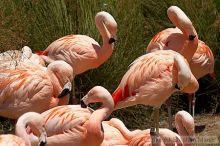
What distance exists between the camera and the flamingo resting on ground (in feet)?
29.2

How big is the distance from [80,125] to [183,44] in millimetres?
2607

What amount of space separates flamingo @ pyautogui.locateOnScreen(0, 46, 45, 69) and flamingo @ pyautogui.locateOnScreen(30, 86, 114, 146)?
3.35ft

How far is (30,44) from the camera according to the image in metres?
9.50

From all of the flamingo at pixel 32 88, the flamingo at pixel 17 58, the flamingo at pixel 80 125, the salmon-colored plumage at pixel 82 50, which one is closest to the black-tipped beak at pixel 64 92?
the flamingo at pixel 32 88

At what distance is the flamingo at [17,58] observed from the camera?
7.74 m

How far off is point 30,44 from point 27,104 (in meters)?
1.87

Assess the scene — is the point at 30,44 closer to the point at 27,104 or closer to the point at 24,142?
the point at 27,104

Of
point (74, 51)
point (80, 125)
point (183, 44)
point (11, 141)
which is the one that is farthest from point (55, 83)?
point (11, 141)

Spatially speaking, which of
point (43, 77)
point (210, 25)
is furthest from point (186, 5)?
point (43, 77)

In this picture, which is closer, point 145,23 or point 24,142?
point 24,142

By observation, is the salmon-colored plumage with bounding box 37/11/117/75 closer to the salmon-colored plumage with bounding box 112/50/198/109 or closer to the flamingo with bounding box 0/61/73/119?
the flamingo with bounding box 0/61/73/119

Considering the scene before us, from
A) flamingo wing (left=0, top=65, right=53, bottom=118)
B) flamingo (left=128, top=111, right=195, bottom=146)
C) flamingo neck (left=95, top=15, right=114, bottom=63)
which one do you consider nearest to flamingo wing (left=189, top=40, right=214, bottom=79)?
flamingo neck (left=95, top=15, right=114, bottom=63)

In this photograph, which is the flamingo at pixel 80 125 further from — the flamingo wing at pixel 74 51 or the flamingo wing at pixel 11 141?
the flamingo wing at pixel 74 51

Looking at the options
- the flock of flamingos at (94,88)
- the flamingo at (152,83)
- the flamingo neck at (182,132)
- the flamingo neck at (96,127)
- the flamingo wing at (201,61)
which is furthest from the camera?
the flamingo wing at (201,61)
